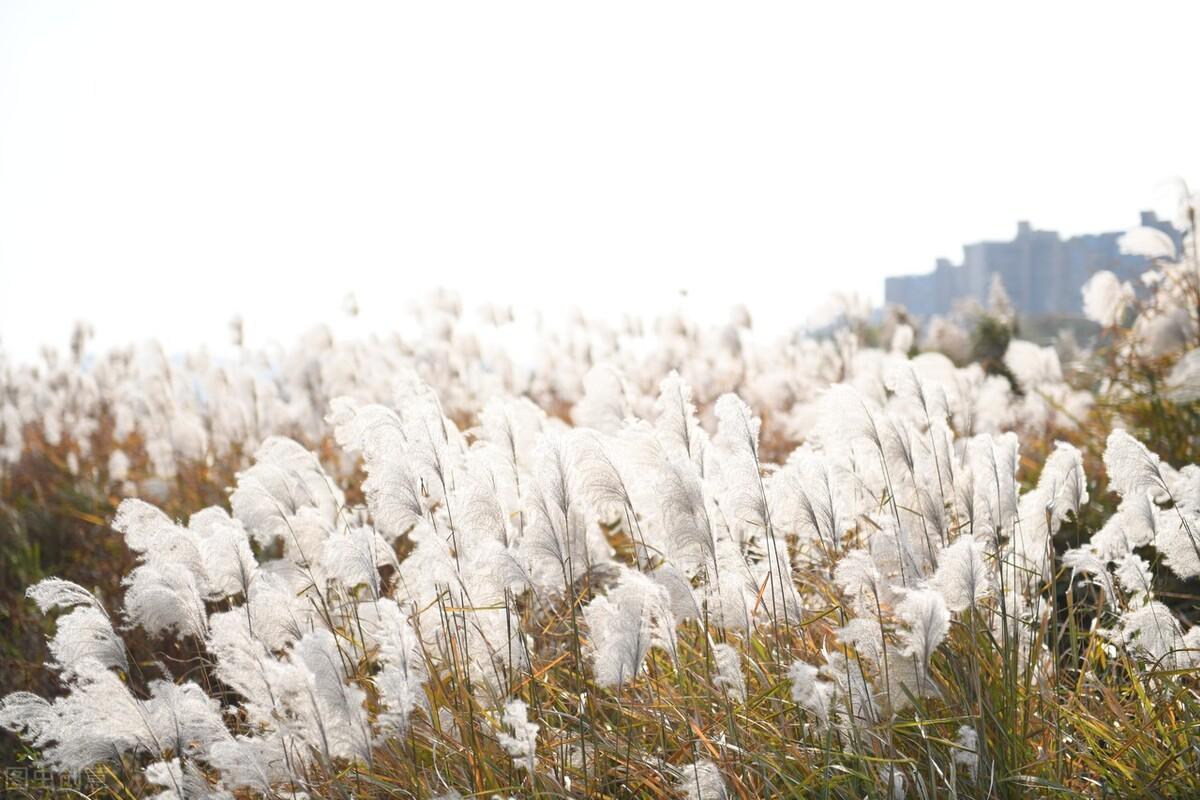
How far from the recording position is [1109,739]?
7.75 feet

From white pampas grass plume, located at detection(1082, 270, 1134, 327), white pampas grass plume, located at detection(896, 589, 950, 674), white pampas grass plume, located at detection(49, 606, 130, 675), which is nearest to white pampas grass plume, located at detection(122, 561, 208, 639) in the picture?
white pampas grass plume, located at detection(49, 606, 130, 675)

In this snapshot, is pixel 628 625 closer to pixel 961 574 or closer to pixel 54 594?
pixel 961 574

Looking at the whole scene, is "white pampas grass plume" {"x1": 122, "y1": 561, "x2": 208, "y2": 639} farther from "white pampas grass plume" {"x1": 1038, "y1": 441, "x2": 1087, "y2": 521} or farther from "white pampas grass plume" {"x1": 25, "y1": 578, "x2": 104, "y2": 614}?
"white pampas grass plume" {"x1": 1038, "y1": 441, "x2": 1087, "y2": 521}

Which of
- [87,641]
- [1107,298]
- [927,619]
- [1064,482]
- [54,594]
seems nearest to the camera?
[927,619]

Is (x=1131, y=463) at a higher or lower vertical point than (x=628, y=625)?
higher

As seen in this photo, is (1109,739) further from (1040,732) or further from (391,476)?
(391,476)

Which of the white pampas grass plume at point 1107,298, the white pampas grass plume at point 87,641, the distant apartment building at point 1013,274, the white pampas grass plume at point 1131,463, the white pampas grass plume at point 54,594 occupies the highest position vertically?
the white pampas grass plume at point 1107,298

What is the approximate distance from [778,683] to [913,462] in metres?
0.72

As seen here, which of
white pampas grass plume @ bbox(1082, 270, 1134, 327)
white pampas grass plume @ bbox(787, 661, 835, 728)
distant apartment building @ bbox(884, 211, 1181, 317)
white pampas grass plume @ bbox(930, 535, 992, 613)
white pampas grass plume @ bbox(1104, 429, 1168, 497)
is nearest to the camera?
white pampas grass plume @ bbox(787, 661, 835, 728)

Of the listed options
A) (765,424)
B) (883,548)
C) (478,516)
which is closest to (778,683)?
(883,548)

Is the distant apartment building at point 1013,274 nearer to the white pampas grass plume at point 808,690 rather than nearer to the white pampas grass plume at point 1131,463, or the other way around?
the white pampas grass plume at point 1131,463

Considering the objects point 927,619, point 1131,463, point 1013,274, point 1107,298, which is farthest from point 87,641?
point 1013,274

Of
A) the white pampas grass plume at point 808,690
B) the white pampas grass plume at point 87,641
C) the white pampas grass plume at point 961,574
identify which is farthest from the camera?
the white pampas grass plume at point 87,641

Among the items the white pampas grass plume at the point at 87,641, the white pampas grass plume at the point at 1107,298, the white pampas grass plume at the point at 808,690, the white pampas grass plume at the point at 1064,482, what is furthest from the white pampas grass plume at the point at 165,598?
the white pampas grass plume at the point at 1107,298
